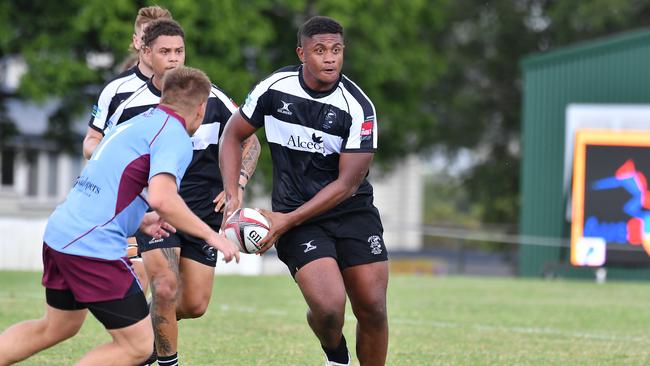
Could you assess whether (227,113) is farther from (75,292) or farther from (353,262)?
(75,292)

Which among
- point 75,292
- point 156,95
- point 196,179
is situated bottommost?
point 75,292

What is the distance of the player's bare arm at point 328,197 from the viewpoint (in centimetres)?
729

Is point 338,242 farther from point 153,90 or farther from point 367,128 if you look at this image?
point 153,90

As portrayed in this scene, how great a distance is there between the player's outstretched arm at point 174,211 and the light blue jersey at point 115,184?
57 mm

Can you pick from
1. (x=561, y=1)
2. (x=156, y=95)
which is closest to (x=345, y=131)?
(x=156, y=95)

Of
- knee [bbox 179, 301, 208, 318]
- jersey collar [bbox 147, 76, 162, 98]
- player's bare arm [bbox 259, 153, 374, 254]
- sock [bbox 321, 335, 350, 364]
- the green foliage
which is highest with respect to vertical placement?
the green foliage

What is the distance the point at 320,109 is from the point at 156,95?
3.96 ft

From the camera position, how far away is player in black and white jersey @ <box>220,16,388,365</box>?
7324 millimetres

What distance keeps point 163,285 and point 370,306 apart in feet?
4.42

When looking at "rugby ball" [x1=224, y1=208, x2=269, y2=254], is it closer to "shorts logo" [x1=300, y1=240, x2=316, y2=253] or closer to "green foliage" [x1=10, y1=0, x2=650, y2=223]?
"shorts logo" [x1=300, y1=240, x2=316, y2=253]

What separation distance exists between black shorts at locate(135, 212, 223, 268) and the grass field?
3.96 ft

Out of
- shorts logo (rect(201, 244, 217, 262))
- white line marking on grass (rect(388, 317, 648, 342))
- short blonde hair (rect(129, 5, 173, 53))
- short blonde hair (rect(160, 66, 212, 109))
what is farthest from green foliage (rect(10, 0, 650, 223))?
short blonde hair (rect(160, 66, 212, 109))

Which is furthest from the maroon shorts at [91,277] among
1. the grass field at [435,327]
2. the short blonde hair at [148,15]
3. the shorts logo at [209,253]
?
the short blonde hair at [148,15]

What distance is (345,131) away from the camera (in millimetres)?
7391
